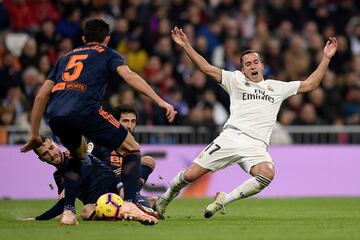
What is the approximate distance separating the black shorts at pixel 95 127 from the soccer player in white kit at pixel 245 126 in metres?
1.99

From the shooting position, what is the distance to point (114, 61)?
34.5 feet

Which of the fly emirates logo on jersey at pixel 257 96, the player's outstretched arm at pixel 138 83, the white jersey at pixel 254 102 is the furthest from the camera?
the fly emirates logo on jersey at pixel 257 96

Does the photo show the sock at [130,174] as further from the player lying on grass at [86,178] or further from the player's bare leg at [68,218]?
the player's bare leg at [68,218]

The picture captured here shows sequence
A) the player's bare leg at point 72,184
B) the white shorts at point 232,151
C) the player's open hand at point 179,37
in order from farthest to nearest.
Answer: the white shorts at point 232,151, the player's open hand at point 179,37, the player's bare leg at point 72,184

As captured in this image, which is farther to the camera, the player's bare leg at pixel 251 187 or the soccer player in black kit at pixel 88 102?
the player's bare leg at pixel 251 187

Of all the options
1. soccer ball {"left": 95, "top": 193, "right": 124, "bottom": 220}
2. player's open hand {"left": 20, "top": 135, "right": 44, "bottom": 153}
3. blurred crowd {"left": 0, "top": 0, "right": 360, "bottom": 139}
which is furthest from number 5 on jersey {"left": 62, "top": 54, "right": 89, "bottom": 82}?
blurred crowd {"left": 0, "top": 0, "right": 360, "bottom": 139}

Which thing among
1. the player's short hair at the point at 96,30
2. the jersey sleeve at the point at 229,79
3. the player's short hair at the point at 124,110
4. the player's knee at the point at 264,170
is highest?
the player's short hair at the point at 96,30

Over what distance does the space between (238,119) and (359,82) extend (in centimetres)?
950

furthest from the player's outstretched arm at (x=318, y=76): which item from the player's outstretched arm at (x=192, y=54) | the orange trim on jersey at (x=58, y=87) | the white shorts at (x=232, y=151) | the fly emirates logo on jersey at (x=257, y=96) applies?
the orange trim on jersey at (x=58, y=87)

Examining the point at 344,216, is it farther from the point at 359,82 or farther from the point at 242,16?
the point at 242,16

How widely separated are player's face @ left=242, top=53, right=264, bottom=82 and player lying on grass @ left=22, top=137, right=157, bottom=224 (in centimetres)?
216

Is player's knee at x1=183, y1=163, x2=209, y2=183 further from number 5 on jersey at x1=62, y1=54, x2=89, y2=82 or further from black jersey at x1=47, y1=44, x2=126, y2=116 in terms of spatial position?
number 5 on jersey at x1=62, y1=54, x2=89, y2=82

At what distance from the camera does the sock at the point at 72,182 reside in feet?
35.8

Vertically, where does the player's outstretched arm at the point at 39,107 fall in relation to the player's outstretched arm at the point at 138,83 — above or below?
below
